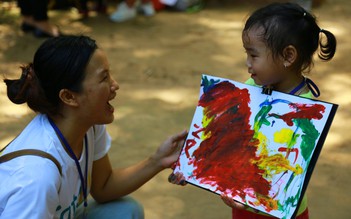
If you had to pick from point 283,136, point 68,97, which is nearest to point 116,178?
point 68,97

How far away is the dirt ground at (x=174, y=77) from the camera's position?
3.03m

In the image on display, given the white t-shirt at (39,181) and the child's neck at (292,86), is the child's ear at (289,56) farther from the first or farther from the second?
the white t-shirt at (39,181)

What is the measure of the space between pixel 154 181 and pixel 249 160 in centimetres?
129

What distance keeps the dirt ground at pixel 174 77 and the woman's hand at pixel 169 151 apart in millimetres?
713

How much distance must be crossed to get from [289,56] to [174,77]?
2424 millimetres

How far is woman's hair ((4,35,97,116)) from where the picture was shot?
1.93 meters

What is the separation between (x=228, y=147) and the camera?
2012 millimetres

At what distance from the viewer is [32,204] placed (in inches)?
70.4

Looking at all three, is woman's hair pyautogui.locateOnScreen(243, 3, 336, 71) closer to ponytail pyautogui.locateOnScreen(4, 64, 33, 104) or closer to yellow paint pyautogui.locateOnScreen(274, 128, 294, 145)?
yellow paint pyautogui.locateOnScreen(274, 128, 294, 145)

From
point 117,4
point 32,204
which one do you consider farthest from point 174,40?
point 32,204

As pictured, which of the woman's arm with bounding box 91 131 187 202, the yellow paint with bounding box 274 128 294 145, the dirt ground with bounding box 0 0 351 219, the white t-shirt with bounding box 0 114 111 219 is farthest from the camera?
the dirt ground with bounding box 0 0 351 219

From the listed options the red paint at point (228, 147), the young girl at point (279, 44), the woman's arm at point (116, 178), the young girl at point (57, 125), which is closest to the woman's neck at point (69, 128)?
the young girl at point (57, 125)

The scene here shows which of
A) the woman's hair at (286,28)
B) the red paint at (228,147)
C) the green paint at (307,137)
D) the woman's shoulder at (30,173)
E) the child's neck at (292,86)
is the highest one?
the woman's hair at (286,28)

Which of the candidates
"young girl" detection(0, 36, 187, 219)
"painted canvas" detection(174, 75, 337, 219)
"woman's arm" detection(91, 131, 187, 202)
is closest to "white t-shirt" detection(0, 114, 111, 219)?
"young girl" detection(0, 36, 187, 219)
